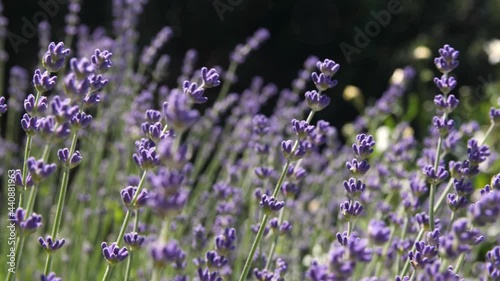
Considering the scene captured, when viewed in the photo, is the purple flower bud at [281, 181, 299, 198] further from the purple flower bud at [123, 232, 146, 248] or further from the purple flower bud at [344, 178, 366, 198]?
the purple flower bud at [123, 232, 146, 248]

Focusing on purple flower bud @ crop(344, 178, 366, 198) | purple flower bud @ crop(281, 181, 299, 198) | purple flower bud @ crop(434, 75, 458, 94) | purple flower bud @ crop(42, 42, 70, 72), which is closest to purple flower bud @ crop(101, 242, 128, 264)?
purple flower bud @ crop(42, 42, 70, 72)

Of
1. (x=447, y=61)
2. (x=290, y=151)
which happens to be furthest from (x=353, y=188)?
(x=447, y=61)

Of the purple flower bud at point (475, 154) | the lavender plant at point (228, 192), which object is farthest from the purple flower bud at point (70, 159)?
the purple flower bud at point (475, 154)

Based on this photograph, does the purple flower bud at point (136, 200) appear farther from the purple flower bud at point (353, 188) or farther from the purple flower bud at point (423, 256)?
the purple flower bud at point (423, 256)

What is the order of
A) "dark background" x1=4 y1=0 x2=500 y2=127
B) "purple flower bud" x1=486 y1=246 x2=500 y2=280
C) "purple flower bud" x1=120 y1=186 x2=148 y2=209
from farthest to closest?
1. "dark background" x1=4 y1=0 x2=500 y2=127
2. "purple flower bud" x1=120 y1=186 x2=148 y2=209
3. "purple flower bud" x1=486 y1=246 x2=500 y2=280

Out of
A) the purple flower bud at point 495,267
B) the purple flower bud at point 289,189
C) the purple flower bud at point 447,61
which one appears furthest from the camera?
the purple flower bud at point 289,189

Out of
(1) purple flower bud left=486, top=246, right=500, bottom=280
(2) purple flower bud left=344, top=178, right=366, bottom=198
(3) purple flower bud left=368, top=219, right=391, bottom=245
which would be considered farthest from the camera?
(2) purple flower bud left=344, top=178, right=366, bottom=198
